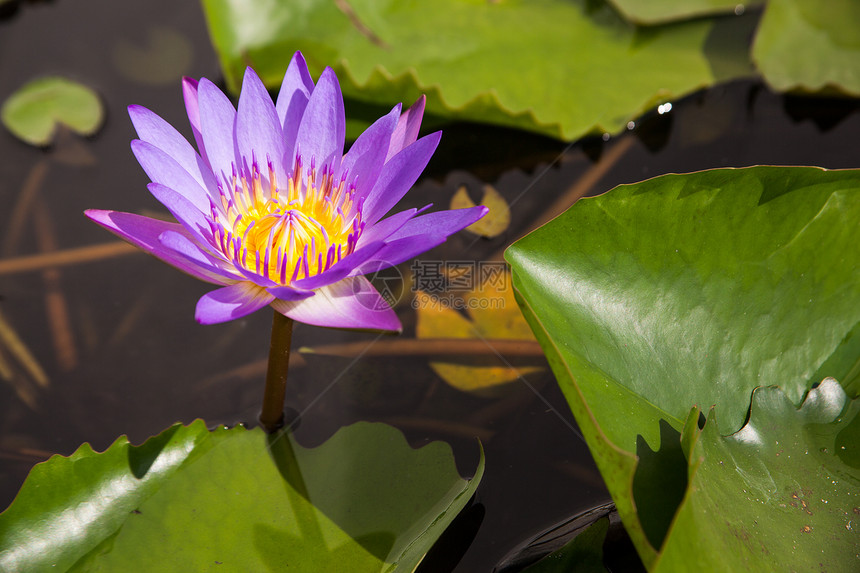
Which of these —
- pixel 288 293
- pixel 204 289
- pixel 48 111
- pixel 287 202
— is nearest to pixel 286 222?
pixel 287 202

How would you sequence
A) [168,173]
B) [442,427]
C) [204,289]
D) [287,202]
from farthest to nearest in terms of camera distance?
[204,289] < [442,427] < [287,202] < [168,173]

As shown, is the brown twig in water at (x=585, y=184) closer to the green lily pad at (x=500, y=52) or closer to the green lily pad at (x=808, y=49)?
the green lily pad at (x=500, y=52)

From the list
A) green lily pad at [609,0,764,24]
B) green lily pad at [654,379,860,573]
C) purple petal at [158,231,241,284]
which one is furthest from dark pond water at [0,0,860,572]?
purple petal at [158,231,241,284]

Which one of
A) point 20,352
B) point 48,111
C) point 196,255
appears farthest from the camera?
point 48,111

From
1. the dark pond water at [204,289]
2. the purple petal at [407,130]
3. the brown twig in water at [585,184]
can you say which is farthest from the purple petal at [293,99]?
the brown twig in water at [585,184]

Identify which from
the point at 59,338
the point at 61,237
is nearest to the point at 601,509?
the point at 59,338

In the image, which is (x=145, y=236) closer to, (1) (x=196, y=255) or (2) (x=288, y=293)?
(1) (x=196, y=255)

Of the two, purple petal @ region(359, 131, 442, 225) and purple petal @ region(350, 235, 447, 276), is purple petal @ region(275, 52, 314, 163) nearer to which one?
purple petal @ region(359, 131, 442, 225)
